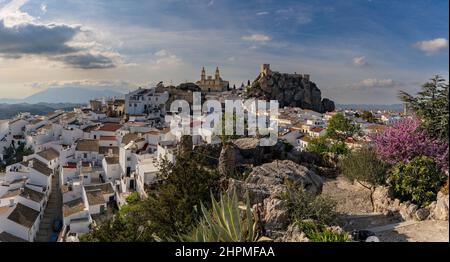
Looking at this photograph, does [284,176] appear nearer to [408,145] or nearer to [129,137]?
[408,145]

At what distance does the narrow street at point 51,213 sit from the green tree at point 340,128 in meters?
20.7

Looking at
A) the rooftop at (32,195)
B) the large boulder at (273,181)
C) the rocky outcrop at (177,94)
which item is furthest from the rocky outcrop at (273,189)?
the rocky outcrop at (177,94)

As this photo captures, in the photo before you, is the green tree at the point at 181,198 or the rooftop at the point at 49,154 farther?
the rooftop at the point at 49,154

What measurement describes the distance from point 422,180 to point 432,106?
176 cm

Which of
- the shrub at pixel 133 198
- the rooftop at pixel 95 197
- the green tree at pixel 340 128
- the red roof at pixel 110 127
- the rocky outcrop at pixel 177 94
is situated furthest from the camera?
the rocky outcrop at pixel 177 94

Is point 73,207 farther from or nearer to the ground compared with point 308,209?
nearer to the ground

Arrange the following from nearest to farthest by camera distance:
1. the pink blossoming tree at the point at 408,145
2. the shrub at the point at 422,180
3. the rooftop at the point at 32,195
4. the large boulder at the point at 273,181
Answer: the large boulder at the point at 273,181, the pink blossoming tree at the point at 408,145, the shrub at the point at 422,180, the rooftop at the point at 32,195

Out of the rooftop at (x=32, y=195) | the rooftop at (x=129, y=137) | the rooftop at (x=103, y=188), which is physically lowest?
the rooftop at (x=32, y=195)

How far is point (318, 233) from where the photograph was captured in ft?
17.4

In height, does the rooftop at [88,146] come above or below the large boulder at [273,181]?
below

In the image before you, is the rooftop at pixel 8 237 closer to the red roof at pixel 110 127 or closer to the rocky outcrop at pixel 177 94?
the red roof at pixel 110 127

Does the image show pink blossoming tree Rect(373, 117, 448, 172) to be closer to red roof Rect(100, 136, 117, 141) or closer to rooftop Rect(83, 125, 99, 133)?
red roof Rect(100, 136, 117, 141)

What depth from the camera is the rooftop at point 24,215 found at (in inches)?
722

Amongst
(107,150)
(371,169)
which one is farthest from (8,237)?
(371,169)
